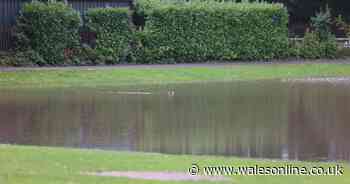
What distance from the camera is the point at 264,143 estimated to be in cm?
1720

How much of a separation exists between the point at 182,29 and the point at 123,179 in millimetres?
26608

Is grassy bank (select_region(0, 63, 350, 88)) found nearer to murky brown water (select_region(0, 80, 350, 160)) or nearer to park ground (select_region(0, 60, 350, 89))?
park ground (select_region(0, 60, 350, 89))

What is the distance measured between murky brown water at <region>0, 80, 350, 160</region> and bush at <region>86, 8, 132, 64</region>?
737 cm

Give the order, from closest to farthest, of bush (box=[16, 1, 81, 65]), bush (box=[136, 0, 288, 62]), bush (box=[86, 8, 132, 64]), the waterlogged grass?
the waterlogged grass → bush (box=[16, 1, 81, 65]) → bush (box=[86, 8, 132, 64]) → bush (box=[136, 0, 288, 62])

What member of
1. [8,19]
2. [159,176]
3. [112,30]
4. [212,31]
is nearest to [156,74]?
[112,30]

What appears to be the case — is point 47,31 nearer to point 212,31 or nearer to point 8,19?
point 8,19

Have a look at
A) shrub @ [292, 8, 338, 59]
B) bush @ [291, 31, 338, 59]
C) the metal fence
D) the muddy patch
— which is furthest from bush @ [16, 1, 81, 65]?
the muddy patch

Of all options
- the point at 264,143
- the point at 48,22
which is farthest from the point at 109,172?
the point at 48,22

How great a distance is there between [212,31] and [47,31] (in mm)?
7525

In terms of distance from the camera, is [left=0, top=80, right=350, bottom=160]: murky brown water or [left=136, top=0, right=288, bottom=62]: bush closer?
[left=0, top=80, right=350, bottom=160]: murky brown water

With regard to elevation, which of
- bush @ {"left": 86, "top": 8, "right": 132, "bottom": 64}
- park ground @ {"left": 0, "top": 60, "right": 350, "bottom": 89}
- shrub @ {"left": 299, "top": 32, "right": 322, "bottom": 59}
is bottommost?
park ground @ {"left": 0, "top": 60, "right": 350, "bottom": 89}

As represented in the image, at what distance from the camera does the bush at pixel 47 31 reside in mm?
35250

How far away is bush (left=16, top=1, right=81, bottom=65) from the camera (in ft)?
116

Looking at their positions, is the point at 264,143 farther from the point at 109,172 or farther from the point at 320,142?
the point at 109,172
